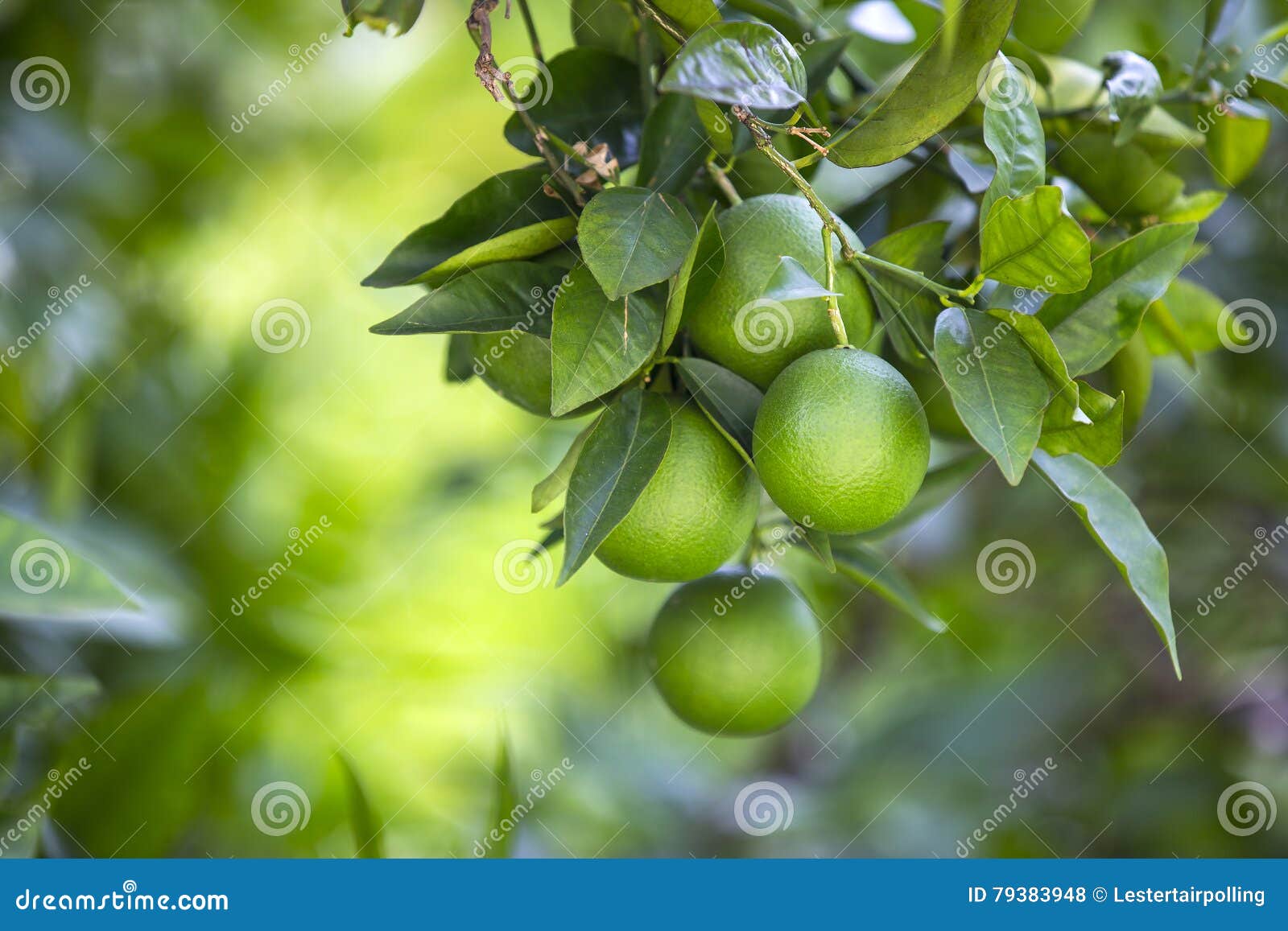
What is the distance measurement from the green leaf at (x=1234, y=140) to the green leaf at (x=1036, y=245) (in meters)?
0.49

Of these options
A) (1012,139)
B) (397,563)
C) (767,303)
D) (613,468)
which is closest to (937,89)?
(1012,139)

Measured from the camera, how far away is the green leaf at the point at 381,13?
680mm

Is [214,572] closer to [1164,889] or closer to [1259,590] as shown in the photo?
[1164,889]

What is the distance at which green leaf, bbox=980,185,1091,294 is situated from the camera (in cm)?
61

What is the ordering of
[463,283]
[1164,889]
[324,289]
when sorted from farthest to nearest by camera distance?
1. [324,289]
2. [1164,889]
3. [463,283]

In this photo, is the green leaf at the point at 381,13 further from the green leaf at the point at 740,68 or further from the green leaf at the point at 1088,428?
the green leaf at the point at 1088,428

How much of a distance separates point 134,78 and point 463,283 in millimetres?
1302

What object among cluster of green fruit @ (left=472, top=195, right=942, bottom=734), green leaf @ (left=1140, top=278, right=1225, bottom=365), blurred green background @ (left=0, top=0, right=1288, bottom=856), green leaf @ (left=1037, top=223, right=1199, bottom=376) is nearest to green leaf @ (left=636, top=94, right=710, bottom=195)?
cluster of green fruit @ (left=472, top=195, right=942, bottom=734)

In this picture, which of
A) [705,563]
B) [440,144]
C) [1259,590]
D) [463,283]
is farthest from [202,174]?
[1259,590]

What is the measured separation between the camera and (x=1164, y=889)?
1.10m

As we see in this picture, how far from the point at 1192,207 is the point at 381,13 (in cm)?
72

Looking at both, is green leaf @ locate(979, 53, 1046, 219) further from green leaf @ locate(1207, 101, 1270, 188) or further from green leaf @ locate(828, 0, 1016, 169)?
green leaf @ locate(1207, 101, 1270, 188)

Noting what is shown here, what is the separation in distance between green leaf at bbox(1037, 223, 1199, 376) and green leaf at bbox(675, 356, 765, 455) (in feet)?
0.71

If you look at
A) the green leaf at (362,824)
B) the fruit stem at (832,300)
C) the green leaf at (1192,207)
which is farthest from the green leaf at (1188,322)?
the green leaf at (362,824)
